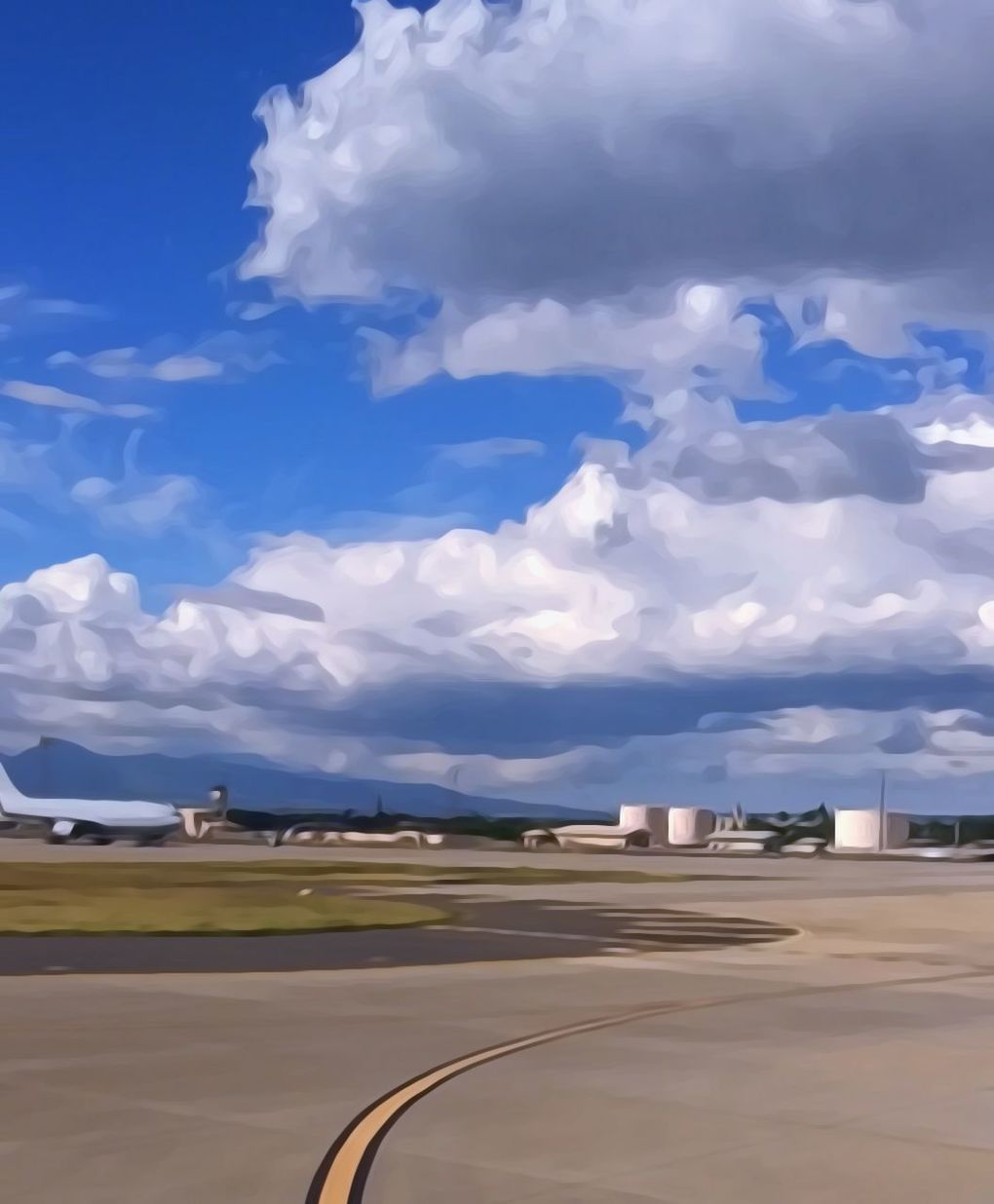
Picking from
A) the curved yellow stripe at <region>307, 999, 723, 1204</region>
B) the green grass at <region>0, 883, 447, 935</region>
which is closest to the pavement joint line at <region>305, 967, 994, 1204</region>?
the curved yellow stripe at <region>307, 999, 723, 1204</region>

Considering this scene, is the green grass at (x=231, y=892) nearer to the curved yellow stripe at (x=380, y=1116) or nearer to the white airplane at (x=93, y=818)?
the curved yellow stripe at (x=380, y=1116)

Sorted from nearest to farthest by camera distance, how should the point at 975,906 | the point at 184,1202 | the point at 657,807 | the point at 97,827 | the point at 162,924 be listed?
the point at 184,1202 < the point at 162,924 < the point at 975,906 < the point at 97,827 < the point at 657,807

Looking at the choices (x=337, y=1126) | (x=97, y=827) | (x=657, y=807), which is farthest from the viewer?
(x=657, y=807)

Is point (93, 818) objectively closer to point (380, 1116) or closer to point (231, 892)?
point (231, 892)

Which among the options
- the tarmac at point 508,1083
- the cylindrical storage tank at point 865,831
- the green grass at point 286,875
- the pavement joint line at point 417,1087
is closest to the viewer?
the pavement joint line at point 417,1087

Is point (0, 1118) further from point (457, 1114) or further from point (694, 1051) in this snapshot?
point (694, 1051)

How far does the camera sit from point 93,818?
11381 cm

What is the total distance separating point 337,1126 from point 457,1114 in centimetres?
115

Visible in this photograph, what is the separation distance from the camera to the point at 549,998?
2345cm

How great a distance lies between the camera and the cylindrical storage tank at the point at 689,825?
13550cm

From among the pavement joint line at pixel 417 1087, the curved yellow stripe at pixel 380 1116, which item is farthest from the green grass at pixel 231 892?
the curved yellow stripe at pixel 380 1116

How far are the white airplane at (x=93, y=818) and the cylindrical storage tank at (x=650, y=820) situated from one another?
124 ft

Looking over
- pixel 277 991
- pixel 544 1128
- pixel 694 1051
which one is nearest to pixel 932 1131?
pixel 544 1128

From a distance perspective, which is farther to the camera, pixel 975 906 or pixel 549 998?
pixel 975 906
